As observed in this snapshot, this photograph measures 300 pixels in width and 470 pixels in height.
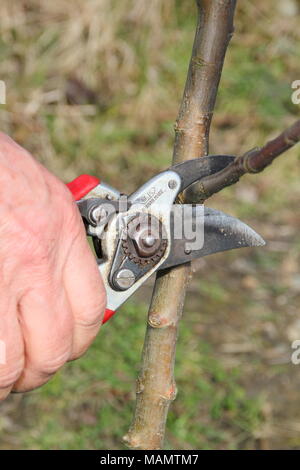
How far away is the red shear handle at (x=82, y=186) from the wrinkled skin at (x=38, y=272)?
0.30ft

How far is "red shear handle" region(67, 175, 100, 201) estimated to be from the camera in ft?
4.77

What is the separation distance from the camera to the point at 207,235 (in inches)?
60.7

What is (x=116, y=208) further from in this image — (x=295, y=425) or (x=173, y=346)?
(x=295, y=425)

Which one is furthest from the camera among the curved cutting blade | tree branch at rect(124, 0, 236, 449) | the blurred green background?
the blurred green background

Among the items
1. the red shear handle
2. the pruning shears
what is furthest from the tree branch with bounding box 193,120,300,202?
the red shear handle

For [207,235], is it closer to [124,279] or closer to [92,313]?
[124,279]

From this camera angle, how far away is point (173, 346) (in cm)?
157

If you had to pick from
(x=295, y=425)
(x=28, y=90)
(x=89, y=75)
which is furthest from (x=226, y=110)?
(x=295, y=425)

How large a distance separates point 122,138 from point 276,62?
1.04m

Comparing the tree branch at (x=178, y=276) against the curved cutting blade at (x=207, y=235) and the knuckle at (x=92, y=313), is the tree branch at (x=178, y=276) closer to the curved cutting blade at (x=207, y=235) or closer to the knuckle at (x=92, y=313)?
the curved cutting blade at (x=207, y=235)

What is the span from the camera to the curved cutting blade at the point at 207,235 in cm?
151

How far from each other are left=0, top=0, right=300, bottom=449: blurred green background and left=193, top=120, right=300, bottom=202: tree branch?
135cm

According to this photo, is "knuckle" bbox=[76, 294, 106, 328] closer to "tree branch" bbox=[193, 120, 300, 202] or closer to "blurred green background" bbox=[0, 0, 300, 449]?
"tree branch" bbox=[193, 120, 300, 202]

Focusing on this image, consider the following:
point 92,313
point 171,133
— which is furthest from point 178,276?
point 171,133
